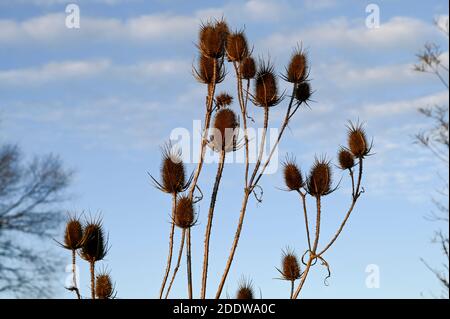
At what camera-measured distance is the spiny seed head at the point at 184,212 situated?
4.76 m

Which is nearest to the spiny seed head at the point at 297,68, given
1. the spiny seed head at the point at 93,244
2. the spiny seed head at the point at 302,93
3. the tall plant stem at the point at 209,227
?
the spiny seed head at the point at 302,93

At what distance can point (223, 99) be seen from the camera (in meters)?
5.25

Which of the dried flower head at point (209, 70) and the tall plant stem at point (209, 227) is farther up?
the dried flower head at point (209, 70)

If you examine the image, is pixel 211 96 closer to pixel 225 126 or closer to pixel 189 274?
pixel 225 126

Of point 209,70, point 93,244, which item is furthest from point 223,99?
point 93,244

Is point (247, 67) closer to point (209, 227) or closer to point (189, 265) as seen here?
point (209, 227)

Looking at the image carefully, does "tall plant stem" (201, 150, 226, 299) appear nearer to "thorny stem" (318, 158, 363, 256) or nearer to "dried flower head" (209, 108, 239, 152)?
"dried flower head" (209, 108, 239, 152)

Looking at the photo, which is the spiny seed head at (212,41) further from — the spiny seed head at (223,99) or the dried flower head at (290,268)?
the dried flower head at (290,268)

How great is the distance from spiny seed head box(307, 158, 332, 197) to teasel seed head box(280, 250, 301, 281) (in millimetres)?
482

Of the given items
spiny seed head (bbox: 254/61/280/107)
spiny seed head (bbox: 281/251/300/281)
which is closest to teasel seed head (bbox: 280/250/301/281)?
spiny seed head (bbox: 281/251/300/281)

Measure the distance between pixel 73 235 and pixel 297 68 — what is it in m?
2.07

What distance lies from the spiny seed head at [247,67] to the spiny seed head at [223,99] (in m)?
0.19

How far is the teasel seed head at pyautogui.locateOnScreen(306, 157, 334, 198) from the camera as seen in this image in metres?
5.21
